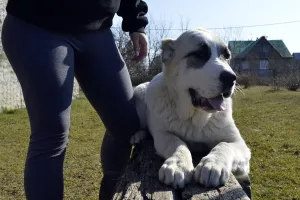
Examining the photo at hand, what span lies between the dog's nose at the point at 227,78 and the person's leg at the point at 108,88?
1.90ft

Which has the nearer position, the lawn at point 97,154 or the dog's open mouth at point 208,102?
the dog's open mouth at point 208,102

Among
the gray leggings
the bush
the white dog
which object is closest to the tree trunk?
the white dog

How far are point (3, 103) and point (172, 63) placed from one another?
7.86 m

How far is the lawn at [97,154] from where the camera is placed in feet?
12.9

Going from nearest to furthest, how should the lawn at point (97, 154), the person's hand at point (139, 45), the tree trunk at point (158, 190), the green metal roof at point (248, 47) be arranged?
the tree trunk at point (158, 190), the person's hand at point (139, 45), the lawn at point (97, 154), the green metal roof at point (248, 47)

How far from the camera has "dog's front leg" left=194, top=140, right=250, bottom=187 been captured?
170cm

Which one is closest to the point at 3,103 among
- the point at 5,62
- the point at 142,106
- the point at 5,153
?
the point at 5,62

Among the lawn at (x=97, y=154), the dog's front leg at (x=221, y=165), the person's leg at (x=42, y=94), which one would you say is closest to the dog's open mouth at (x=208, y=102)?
the dog's front leg at (x=221, y=165)

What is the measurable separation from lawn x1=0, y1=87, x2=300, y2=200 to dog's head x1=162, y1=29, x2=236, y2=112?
134 cm

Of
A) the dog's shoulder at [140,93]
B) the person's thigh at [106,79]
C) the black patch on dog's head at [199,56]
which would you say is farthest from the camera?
the dog's shoulder at [140,93]

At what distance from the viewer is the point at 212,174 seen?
170 centimetres

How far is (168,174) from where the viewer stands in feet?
5.71

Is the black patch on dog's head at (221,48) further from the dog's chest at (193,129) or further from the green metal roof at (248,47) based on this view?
the green metal roof at (248,47)

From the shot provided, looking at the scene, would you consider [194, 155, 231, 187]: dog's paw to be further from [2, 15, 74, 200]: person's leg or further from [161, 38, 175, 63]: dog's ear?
[161, 38, 175, 63]: dog's ear
